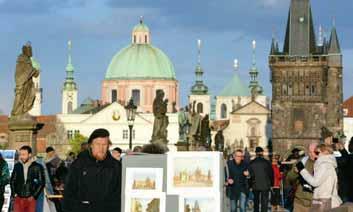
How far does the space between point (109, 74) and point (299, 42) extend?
33.9 meters

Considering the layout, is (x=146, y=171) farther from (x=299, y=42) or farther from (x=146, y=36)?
(x=146, y=36)

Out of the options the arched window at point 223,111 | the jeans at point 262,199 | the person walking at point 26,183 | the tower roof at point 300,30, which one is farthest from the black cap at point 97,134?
the arched window at point 223,111

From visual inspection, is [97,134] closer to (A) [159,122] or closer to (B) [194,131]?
(A) [159,122]

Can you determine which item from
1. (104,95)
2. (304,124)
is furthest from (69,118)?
(304,124)

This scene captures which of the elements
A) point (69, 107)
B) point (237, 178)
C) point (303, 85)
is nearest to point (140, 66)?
point (69, 107)

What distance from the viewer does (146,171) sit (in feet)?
29.9

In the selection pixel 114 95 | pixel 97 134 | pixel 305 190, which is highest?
pixel 114 95

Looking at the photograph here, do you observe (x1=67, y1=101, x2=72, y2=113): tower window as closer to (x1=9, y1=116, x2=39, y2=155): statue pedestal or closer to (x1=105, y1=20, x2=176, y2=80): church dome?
(x1=105, y1=20, x2=176, y2=80): church dome

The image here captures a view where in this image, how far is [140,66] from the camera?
5153 inches

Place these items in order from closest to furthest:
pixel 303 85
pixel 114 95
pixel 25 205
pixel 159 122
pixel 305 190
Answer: pixel 25 205
pixel 305 190
pixel 159 122
pixel 303 85
pixel 114 95

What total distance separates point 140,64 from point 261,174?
4429 inches

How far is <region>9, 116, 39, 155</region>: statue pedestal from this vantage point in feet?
62.3

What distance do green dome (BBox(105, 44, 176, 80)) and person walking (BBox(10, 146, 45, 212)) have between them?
116627 millimetres

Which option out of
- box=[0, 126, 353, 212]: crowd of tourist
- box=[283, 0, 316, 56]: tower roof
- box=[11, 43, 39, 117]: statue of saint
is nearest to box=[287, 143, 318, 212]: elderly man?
box=[0, 126, 353, 212]: crowd of tourist
